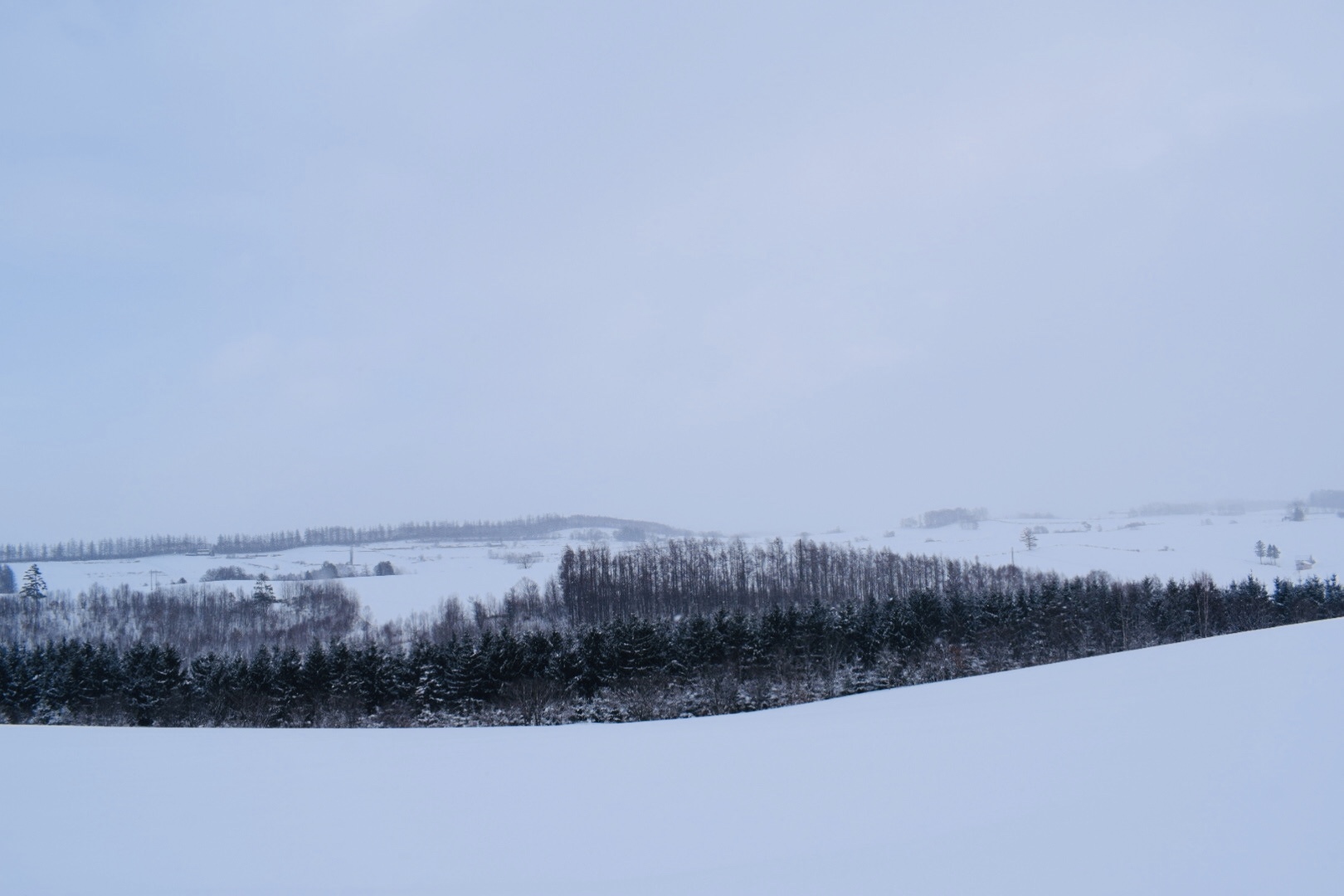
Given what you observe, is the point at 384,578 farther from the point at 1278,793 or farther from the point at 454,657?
the point at 1278,793

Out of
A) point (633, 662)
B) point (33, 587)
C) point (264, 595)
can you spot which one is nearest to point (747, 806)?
point (633, 662)

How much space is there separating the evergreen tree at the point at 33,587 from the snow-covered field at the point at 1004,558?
6547 mm

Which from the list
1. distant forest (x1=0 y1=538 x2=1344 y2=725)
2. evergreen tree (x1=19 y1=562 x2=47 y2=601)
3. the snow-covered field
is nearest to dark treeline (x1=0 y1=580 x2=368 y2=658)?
evergreen tree (x1=19 y1=562 x2=47 y2=601)

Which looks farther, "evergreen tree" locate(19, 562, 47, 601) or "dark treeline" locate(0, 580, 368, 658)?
"evergreen tree" locate(19, 562, 47, 601)

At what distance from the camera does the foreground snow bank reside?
12.2 feet

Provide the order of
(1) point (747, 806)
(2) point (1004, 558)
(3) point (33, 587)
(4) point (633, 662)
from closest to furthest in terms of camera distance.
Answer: (1) point (747, 806)
(4) point (633, 662)
(3) point (33, 587)
(2) point (1004, 558)

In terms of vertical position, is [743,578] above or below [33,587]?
below

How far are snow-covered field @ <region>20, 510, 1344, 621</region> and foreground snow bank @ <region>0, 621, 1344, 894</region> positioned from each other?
1958 inches

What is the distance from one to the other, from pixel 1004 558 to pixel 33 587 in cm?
8647

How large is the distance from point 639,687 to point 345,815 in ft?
60.5

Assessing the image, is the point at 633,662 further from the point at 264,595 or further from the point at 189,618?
the point at 264,595

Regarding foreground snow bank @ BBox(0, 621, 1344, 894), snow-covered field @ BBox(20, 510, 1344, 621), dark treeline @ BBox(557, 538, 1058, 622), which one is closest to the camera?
foreground snow bank @ BBox(0, 621, 1344, 894)

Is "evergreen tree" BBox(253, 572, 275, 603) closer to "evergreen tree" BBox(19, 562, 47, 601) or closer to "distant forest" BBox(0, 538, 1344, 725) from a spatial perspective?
"distant forest" BBox(0, 538, 1344, 725)

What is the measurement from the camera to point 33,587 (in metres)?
53.0
